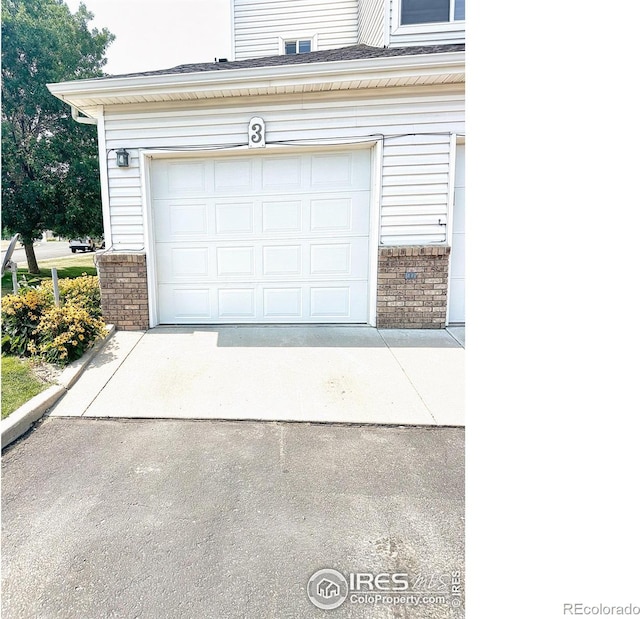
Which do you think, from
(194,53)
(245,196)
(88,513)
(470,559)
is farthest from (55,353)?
(194,53)

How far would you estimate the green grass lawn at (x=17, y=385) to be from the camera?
3.23m

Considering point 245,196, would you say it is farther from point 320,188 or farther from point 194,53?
point 194,53

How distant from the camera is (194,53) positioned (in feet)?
26.3

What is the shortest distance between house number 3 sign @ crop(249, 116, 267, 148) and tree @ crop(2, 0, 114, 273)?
8640 mm

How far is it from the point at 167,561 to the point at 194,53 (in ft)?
30.1

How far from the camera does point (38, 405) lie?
10.6ft

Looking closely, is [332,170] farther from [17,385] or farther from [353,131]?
[17,385]

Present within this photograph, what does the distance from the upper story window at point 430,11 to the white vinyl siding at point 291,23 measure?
2.90 m

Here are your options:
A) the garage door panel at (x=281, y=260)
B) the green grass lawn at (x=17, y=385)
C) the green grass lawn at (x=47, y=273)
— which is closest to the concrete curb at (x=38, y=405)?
the green grass lawn at (x=17, y=385)

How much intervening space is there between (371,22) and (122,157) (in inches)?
233

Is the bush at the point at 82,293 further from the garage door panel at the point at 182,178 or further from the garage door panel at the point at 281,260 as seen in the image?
the garage door panel at the point at 281,260

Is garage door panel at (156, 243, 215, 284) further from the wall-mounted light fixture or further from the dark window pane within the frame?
the dark window pane

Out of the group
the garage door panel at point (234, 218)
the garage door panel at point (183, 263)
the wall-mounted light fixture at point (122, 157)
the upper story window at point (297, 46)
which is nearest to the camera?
the wall-mounted light fixture at point (122, 157)

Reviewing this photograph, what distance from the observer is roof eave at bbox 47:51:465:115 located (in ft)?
15.6
